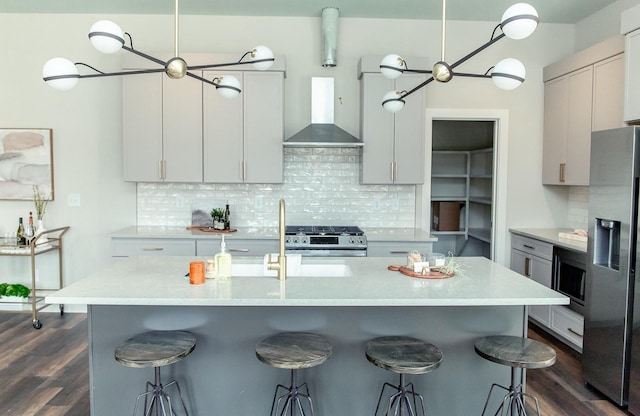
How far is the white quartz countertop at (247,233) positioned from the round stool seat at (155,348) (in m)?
1.81

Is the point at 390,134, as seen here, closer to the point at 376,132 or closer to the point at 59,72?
the point at 376,132

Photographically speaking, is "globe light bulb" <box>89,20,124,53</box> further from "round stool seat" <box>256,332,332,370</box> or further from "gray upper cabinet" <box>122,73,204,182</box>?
"gray upper cabinet" <box>122,73,204,182</box>

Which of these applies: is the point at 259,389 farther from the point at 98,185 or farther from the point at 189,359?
the point at 98,185

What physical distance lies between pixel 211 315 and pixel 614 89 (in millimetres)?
3606

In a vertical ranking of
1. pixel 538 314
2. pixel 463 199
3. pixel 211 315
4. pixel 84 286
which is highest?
pixel 463 199

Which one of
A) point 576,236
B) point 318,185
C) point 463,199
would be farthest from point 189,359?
point 463,199

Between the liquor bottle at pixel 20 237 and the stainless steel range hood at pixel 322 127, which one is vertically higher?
the stainless steel range hood at pixel 322 127

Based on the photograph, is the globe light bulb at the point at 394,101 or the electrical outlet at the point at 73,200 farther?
the electrical outlet at the point at 73,200

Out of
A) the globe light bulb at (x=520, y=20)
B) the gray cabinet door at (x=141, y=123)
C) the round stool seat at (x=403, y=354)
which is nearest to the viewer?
the globe light bulb at (x=520, y=20)

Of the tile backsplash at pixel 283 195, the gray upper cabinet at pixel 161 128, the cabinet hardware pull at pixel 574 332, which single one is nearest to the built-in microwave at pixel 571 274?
the cabinet hardware pull at pixel 574 332

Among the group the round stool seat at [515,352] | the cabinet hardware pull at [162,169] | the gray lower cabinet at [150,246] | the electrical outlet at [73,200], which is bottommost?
the round stool seat at [515,352]

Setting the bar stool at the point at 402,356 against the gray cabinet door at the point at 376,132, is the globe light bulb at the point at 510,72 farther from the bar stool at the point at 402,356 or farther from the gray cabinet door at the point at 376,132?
the gray cabinet door at the point at 376,132

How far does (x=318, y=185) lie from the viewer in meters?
4.55

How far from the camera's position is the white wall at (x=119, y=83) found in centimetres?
443
